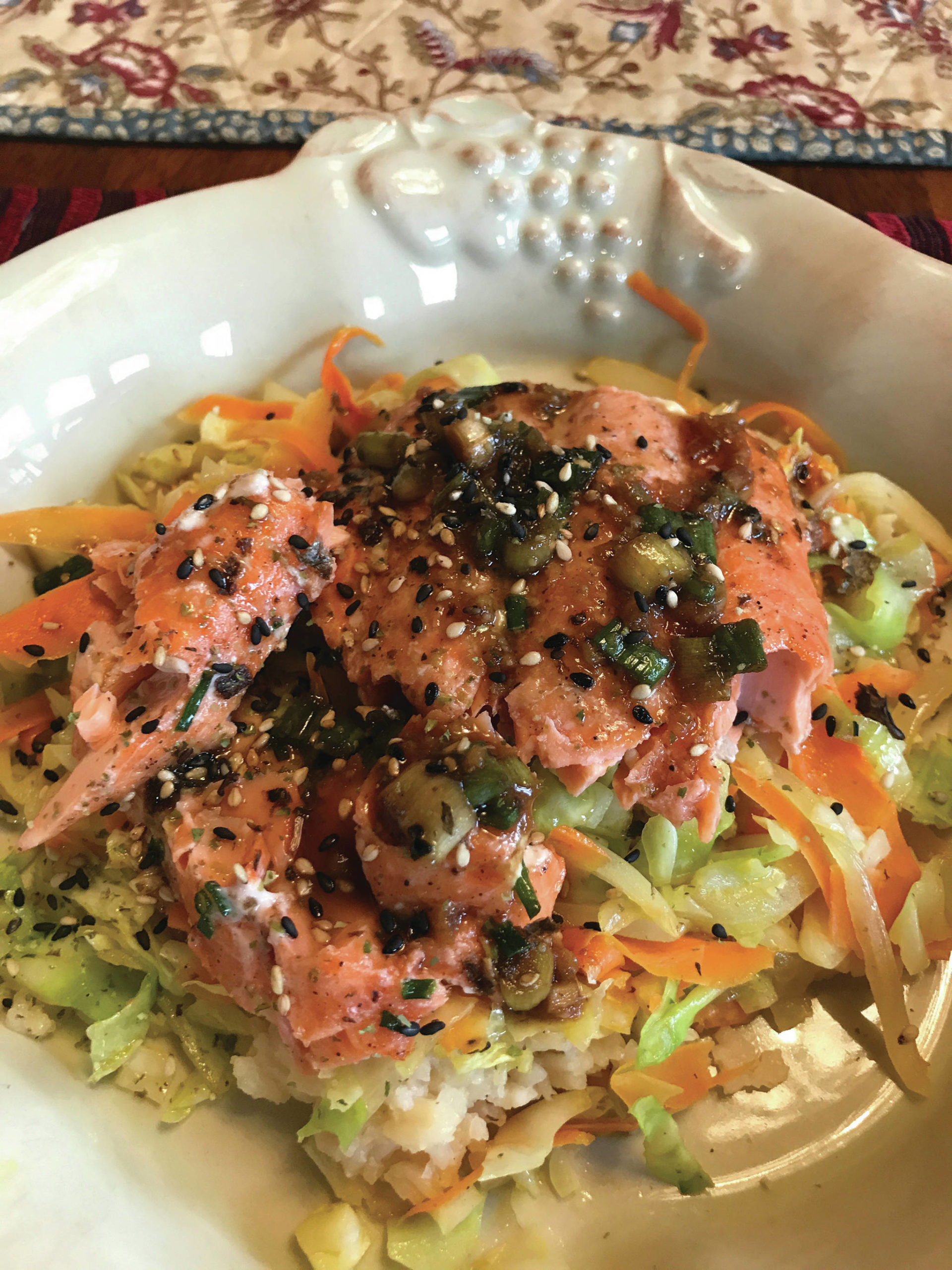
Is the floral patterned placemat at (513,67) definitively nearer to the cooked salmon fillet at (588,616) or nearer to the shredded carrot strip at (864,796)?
the cooked salmon fillet at (588,616)

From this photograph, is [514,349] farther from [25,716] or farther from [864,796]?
[25,716]

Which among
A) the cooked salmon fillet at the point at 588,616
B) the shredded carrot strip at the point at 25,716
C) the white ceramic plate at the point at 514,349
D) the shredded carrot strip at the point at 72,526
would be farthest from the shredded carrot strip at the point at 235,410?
the shredded carrot strip at the point at 25,716

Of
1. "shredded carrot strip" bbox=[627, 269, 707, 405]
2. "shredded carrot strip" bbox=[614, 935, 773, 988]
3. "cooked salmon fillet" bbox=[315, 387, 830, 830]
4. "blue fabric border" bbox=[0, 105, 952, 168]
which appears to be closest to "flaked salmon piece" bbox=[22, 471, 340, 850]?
"cooked salmon fillet" bbox=[315, 387, 830, 830]

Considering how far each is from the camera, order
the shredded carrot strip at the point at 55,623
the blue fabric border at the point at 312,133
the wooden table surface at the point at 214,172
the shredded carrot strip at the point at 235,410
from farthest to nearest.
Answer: the blue fabric border at the point at 312,133 < the wooden table surface at the point at 214,172 < the shredded carrot strip at the point at 235,410 < the shredded carrot strip at the point at 55,623

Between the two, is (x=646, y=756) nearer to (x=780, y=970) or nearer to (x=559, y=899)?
(x=559, y=899)

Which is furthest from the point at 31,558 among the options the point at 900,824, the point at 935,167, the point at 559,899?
the point at 935,167
